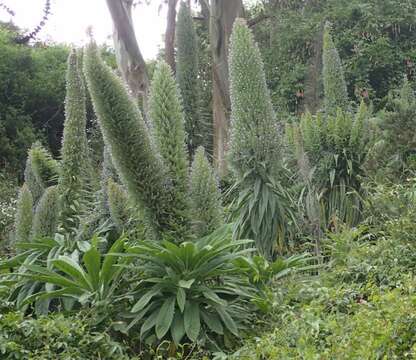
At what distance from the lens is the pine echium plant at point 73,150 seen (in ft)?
21.6

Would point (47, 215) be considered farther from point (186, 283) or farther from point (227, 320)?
point (227, 320)

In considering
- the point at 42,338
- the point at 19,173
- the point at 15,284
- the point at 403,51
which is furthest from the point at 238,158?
the point at 403,51

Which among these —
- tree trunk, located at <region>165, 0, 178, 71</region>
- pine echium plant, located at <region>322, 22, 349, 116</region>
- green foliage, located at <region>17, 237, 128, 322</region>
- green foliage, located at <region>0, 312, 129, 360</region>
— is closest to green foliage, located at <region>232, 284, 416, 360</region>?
green foliage, located at <region>0, 312, 129, 360</region>

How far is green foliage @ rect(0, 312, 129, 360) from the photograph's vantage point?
4.19 meters

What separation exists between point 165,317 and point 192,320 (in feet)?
0.61

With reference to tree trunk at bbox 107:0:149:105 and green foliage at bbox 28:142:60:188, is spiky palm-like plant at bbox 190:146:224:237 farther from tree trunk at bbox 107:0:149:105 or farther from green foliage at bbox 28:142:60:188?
tree trunk at bbox 107:0:149:105

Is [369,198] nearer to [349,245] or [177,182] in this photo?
[349,245]

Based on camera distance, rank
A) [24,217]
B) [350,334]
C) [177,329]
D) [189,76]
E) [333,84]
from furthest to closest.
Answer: [189,76] < [333,84] < [24,217] < [177,329] < [350,334]

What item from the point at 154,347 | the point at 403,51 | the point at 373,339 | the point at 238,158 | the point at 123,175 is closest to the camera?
the point at 373,339

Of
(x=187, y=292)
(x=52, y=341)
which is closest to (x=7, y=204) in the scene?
(x=187, y=292)

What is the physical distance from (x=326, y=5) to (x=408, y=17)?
6.08 feet

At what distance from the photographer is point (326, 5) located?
15.1 meters

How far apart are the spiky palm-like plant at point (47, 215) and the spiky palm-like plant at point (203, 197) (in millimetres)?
1335

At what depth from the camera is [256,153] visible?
272 inches
